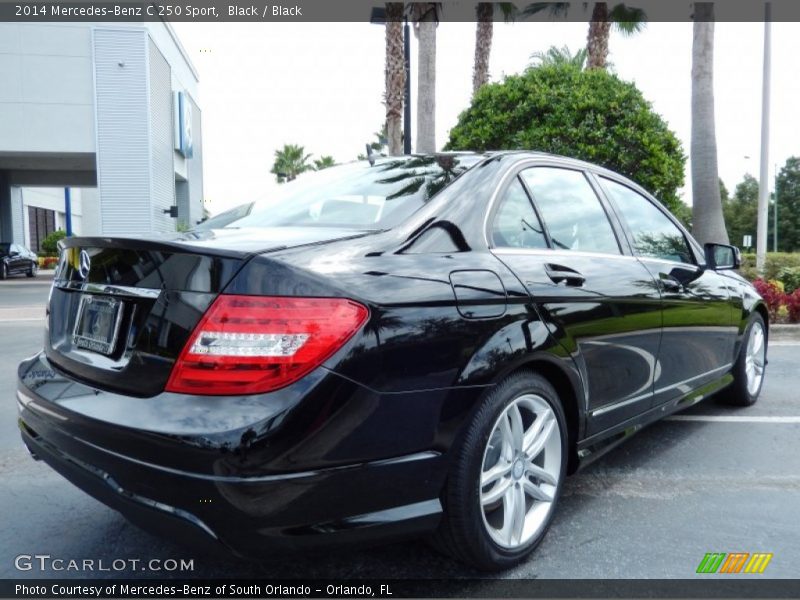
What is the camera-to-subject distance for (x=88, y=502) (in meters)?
3.06

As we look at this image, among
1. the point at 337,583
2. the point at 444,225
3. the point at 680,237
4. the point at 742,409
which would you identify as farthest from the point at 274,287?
the point at 742,409

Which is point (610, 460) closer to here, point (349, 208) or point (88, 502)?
point (349, 208)

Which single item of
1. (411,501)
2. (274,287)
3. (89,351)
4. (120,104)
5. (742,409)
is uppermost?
(120,104)

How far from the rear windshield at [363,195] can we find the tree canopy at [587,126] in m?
8.07

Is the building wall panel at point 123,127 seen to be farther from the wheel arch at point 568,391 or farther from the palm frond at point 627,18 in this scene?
the wheel arch at point 568,391

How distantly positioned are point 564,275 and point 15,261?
87.6 feet

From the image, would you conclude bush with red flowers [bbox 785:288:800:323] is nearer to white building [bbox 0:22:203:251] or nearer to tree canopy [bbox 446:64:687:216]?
tree canopy [bbox 446:64:687:216]

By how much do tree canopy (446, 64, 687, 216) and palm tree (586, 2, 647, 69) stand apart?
5.91 meters

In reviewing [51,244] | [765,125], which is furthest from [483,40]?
[51,244]

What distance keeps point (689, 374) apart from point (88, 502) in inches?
122

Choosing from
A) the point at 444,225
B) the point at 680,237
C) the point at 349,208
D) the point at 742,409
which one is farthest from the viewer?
the point at 742,409

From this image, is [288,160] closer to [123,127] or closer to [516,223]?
[123,127]

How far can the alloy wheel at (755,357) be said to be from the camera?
4649 millimetres

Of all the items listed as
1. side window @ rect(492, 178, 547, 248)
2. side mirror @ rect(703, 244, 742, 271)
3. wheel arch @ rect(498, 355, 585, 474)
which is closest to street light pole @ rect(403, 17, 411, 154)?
side mirror @ rect(703, 244, 742, 271)
